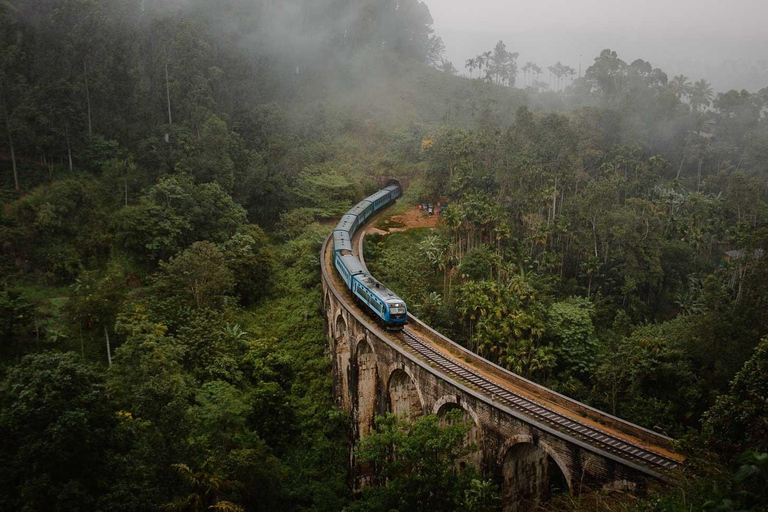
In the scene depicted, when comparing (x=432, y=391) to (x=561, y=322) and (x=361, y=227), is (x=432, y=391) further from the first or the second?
(x=361, y=227)

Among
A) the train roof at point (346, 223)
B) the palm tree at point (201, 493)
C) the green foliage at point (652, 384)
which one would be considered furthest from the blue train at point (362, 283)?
the green foliage at point (652, 384)

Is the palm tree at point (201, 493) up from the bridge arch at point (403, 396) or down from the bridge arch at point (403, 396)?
up

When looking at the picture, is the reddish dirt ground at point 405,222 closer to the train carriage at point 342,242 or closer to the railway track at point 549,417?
the train carriage at point 342,242

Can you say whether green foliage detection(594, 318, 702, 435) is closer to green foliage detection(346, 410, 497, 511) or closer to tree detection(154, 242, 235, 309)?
green foliage detection(346, 410, 497, 511)

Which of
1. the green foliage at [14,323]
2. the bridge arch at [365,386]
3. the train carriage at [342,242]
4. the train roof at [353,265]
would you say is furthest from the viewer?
the train carriage at [342,242]

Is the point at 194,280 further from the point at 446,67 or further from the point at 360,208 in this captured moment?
the point at 446,67

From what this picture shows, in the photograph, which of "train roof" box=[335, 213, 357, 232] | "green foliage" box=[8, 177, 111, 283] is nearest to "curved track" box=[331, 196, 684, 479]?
"train roof" box=[335, 213, 357, 232]
